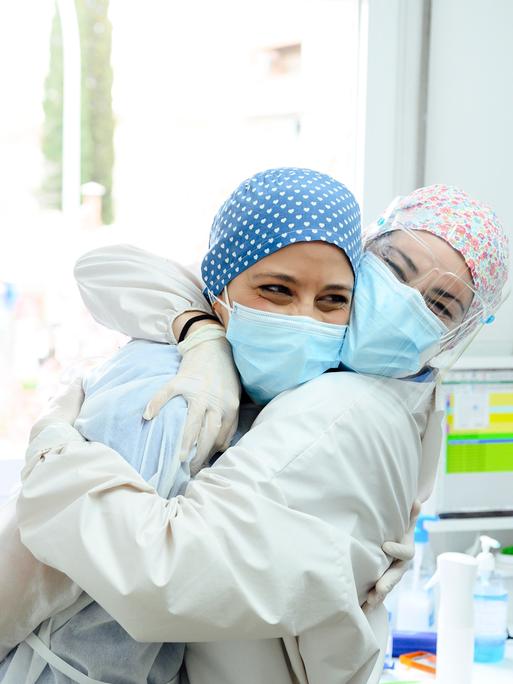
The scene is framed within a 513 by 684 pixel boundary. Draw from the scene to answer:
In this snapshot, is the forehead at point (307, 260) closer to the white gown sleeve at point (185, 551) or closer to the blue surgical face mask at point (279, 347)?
the blue surgical face mask at point (279, 347)

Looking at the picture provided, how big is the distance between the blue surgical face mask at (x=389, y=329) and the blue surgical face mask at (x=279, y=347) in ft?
0.09

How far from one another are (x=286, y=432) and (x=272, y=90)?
10.4ft

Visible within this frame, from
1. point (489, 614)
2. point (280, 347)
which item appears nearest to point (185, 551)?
point (280, 347)

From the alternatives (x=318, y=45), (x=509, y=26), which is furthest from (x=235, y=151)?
(x=509, y=26)

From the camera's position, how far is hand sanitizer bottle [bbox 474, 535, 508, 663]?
1.70m

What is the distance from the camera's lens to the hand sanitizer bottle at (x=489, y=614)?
1.70 metres

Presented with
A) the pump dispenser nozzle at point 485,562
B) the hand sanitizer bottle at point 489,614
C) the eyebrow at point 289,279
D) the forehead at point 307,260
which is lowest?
the hand sanitizer bottle at point 489,614

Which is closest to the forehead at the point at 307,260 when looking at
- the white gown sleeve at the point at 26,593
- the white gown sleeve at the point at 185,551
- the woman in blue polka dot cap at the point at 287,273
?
the woman in blue polka dot cap at the point at 287,273

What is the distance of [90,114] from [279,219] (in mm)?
4952

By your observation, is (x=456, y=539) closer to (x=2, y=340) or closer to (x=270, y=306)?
(x=270, y=306)

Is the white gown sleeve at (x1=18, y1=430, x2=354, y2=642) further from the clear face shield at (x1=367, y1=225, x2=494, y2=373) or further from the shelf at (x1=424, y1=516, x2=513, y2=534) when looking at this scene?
the shelf at (x1=424, y1=516, x2=513, y2=534)

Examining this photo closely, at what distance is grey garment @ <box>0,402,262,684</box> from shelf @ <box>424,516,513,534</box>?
1.08 m

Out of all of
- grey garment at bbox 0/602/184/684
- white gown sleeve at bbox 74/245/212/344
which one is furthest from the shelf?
grey garment at bbox 0/602/184/684

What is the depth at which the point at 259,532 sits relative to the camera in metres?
0.83
